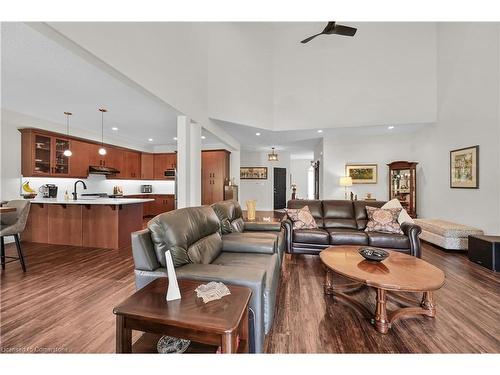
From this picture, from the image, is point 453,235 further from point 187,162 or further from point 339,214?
point 187,162

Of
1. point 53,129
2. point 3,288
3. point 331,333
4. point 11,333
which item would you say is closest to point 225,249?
point 331,333

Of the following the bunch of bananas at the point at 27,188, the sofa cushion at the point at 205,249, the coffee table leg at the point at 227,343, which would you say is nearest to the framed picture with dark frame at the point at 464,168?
the sofa cushion at the point at 205,249

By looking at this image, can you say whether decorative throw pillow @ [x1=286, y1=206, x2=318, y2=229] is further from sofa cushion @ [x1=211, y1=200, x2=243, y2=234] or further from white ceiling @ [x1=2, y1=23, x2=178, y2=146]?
white ceiling @ [x1=2, y1=23, x2=178, y2=146]

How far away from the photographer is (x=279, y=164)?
1021cm

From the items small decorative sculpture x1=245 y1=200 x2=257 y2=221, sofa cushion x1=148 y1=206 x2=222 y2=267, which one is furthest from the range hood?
sofa cushion x1=148 y1=206 x2=222 y2=267

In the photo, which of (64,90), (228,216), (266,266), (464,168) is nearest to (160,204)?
(64,90)

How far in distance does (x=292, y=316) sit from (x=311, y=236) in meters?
1.66

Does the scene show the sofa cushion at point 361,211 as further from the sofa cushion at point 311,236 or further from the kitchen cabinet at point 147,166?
the kitchen cabinet at point 147,166

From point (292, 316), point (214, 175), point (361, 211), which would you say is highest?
point (214, 175)

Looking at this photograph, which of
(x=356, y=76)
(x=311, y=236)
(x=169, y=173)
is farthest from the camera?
(x=169, y=173)

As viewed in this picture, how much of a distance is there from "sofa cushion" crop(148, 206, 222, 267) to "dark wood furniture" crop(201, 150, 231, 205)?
5037 mm

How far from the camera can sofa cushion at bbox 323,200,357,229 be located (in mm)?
3850

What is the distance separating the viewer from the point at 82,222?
4207 mm

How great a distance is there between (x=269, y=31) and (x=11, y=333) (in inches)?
296
